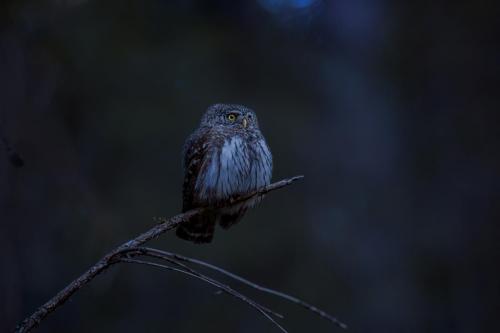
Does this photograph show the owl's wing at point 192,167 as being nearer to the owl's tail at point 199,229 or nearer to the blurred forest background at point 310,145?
the owl's tail at point 199,229

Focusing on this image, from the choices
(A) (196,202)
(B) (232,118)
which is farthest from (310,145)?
(A) (196,202)

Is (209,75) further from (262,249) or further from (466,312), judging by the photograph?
(466,312)

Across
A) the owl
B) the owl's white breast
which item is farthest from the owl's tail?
the owl's white breast

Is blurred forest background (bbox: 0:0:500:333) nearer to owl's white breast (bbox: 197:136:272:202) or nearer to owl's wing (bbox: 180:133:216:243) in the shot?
owl's wing (bbox: 180:133:216:243)

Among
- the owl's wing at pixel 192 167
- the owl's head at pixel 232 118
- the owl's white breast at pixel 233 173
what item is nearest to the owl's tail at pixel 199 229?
the owl's wing at pixel 192 167

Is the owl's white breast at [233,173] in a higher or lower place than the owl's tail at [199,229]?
higher

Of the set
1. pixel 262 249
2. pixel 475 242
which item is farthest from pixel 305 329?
pixel 475 242
